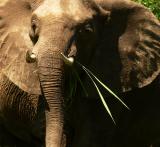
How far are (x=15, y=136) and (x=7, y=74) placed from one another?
1278 mm

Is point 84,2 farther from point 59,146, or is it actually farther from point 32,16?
point 59,146

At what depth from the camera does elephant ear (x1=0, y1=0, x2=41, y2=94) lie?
9422 mm

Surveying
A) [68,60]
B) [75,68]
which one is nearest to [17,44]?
[75,68]

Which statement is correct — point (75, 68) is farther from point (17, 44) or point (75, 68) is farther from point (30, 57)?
point (17, 44)

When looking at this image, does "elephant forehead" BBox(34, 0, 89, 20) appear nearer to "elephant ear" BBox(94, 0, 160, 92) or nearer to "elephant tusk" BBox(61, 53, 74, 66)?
"elephant tusk" BBox(61, 53, 74, 66)

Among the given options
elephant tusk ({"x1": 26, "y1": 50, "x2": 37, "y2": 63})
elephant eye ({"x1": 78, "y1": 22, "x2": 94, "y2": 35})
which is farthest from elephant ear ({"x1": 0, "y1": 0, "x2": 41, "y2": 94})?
elephant eye ({"x1": 78, "y1": 22, "x2": 94, "y2": 35})

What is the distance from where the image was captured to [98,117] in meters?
9.91

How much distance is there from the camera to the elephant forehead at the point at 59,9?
29.1 ft

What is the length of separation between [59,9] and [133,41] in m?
1.06

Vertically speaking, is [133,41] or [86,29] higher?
[86,29]

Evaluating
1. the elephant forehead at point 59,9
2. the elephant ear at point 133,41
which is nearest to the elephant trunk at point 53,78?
the elephant forehead at point 59,9

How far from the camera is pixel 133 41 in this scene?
31.9 feet

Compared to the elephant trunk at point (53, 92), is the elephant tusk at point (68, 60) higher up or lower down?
higher up

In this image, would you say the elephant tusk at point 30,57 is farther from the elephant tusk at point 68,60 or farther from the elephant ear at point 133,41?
the elephant ear at point 133,41
